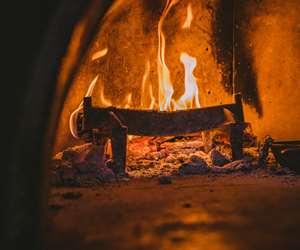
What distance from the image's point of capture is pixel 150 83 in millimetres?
4680

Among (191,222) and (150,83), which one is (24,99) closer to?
(191,222)

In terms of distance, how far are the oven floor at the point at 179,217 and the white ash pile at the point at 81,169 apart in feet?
0.70

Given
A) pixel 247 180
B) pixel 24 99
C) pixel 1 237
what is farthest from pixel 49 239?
pixel 247 180

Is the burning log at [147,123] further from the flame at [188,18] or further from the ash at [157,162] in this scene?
the flame at [188,18]

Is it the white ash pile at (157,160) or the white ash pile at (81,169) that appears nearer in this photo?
the white ash pile at (81,169)

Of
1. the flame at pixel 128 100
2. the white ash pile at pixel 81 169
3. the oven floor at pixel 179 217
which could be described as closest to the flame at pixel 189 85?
the flame at pixel 128 100

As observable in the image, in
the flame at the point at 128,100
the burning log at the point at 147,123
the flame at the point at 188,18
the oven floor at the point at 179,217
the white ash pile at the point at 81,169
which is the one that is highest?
the flame at the point at 188,18

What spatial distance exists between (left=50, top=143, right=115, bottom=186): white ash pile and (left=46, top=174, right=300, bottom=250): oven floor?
0.70ft

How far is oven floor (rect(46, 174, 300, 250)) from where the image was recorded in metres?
1.26

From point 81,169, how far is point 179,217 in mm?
1621

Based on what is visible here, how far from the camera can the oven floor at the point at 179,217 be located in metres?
1.26

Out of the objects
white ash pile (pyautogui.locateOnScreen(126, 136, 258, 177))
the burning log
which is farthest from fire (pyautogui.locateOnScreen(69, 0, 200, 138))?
the burning log

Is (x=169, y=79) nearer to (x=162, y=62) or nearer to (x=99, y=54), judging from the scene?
(x=162, y=62)

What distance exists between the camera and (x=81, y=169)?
306 centimetres
